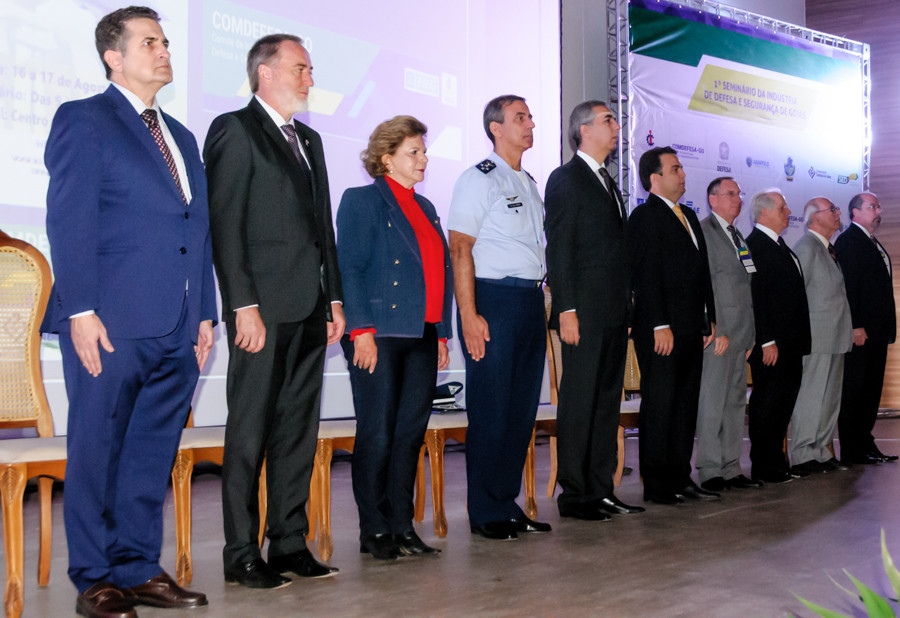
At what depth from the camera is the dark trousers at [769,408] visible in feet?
15.2

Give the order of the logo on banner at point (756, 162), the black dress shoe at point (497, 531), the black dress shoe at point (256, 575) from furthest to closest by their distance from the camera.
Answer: the logo on banner at point (756, 162), the black dress shoe at point (497, 531), the black dress shoe at point (256, 575)

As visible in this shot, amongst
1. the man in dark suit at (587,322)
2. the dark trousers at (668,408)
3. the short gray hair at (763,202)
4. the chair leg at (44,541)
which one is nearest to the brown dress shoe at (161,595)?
the chair leg at (44,541)

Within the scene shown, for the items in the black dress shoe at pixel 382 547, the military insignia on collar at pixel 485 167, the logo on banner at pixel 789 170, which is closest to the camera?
the black dress shoe at pixel 382 547

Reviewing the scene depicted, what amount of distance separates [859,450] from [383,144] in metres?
3.71

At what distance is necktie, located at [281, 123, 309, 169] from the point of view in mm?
2670

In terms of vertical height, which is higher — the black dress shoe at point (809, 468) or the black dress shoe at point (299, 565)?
the black dress shoe at point (299, 565)

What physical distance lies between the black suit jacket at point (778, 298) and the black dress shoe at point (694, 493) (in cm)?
91

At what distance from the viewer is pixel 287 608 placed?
7.43ft

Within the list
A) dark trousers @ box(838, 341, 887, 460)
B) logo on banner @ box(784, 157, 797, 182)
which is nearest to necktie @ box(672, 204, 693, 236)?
dark trousers @ box(838, 341, 887, 460)

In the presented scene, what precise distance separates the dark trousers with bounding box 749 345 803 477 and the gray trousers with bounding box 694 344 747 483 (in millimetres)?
292

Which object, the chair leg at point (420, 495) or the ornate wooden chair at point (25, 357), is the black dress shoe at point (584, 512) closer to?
the chair leg at point (420, 495)

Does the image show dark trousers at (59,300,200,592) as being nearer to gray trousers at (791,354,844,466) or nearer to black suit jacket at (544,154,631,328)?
black suit jacket at (544,154,631,328)

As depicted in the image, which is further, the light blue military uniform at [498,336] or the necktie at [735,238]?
the necktie at [735,238]

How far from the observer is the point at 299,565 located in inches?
102
